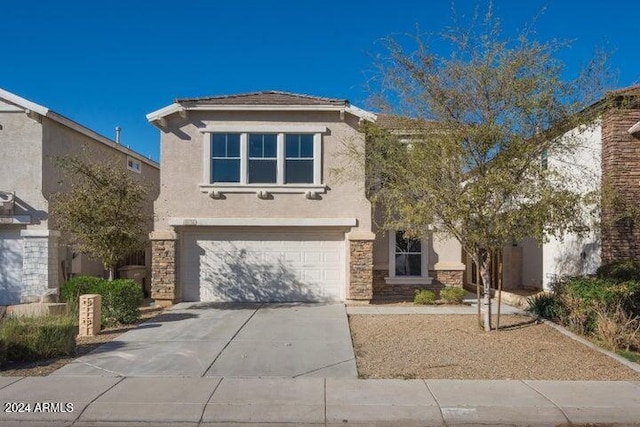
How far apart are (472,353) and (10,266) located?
41.7 feet

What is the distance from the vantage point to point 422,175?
34.7 ft

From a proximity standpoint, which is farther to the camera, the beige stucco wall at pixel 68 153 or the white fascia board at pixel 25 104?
the beige stucco wall at pixel 68 153

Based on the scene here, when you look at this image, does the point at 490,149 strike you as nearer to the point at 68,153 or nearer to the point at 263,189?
the point at 263,189

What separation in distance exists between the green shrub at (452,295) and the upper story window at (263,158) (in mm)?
5798

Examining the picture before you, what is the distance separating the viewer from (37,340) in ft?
28.9

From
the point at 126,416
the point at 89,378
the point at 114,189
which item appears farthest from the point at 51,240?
the point at 126,416

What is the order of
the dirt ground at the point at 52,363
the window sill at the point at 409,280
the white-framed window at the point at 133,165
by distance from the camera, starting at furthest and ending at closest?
the white-framed window at the point at 133,165 < the window sill at the point at 409,280 < the dirt ground at the point at 52,363

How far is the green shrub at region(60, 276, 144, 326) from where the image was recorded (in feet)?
39.4

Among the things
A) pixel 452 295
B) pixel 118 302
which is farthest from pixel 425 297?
pixel 118 302

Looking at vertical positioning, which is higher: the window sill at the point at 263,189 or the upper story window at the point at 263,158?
the upper story window at the point at 263,158

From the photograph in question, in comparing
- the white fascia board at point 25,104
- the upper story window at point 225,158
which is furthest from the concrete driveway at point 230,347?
the white fascia board at point 25,104

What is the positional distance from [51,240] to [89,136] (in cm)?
412

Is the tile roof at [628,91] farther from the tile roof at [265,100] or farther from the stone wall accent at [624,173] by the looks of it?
the tile roof at [265,100]

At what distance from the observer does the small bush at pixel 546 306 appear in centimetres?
1184
